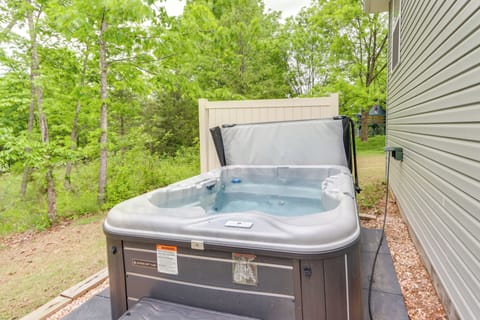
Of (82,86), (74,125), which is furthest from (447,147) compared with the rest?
(74,125)

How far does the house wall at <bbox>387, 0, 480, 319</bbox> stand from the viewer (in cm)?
147

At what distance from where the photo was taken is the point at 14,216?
4637 mm

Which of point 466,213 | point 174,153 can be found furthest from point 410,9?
point 174,153

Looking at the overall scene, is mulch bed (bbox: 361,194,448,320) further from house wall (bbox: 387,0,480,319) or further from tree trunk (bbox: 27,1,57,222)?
tree trunk (bbox: 27,1,57,222)

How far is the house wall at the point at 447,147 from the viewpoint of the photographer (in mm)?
1471

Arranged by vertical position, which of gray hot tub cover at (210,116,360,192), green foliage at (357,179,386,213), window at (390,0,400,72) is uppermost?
window at (390,0,400,72)

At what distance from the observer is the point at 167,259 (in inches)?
59.5

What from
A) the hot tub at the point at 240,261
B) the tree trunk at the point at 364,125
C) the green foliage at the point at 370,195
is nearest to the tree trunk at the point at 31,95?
the hot tub at the point at 240,261

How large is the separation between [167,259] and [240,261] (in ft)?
1.36

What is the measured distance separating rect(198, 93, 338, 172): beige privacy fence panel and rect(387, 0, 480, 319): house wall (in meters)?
1.01

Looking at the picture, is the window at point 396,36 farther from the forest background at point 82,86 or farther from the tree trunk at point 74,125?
the tree trunk at point 74,125

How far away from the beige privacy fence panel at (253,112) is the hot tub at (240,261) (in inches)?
80.7

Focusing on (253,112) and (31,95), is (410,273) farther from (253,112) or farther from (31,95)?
(31,95)

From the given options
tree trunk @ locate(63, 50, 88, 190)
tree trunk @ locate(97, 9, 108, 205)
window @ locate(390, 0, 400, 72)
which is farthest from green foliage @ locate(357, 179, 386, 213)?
tree trunk @ locate(63, 50, 88, 190)
